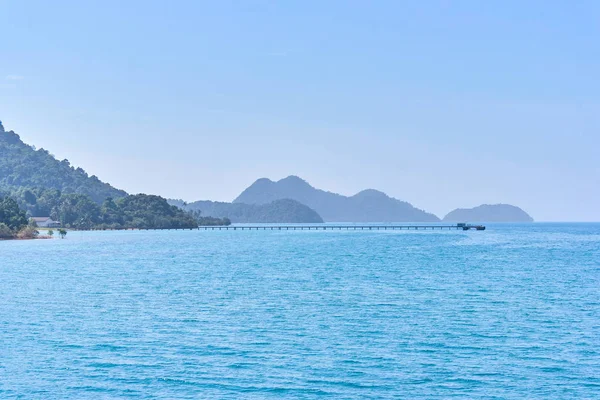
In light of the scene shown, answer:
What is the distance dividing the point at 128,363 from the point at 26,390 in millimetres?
5463

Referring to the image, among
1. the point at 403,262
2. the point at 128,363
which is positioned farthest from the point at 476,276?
the point at 128,363

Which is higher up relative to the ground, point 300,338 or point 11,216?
point 11,216

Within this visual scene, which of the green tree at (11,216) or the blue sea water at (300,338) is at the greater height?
the green tree at (11,216)

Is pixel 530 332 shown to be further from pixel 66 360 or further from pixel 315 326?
pixel 66 360

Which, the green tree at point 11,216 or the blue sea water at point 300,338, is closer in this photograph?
the blue sea water at point 300,338

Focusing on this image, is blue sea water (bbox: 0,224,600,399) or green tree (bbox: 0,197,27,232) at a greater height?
green tree (bbox: 0,197,27,232)

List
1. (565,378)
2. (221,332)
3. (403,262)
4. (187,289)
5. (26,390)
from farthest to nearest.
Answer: (403,262)
(187,289)
(221,332)
(565,378)
(26,390)

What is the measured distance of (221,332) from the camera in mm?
42281

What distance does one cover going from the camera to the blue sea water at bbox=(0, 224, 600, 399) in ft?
101

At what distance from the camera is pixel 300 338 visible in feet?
133

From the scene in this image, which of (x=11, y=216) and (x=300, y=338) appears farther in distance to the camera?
(x=11, y=216)

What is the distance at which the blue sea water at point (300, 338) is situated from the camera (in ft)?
101

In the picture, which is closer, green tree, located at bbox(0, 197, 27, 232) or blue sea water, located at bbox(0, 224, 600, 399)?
blue sea water, located at bbox(0, 224, 600, 399)

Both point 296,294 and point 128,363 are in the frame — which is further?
point 296,294
